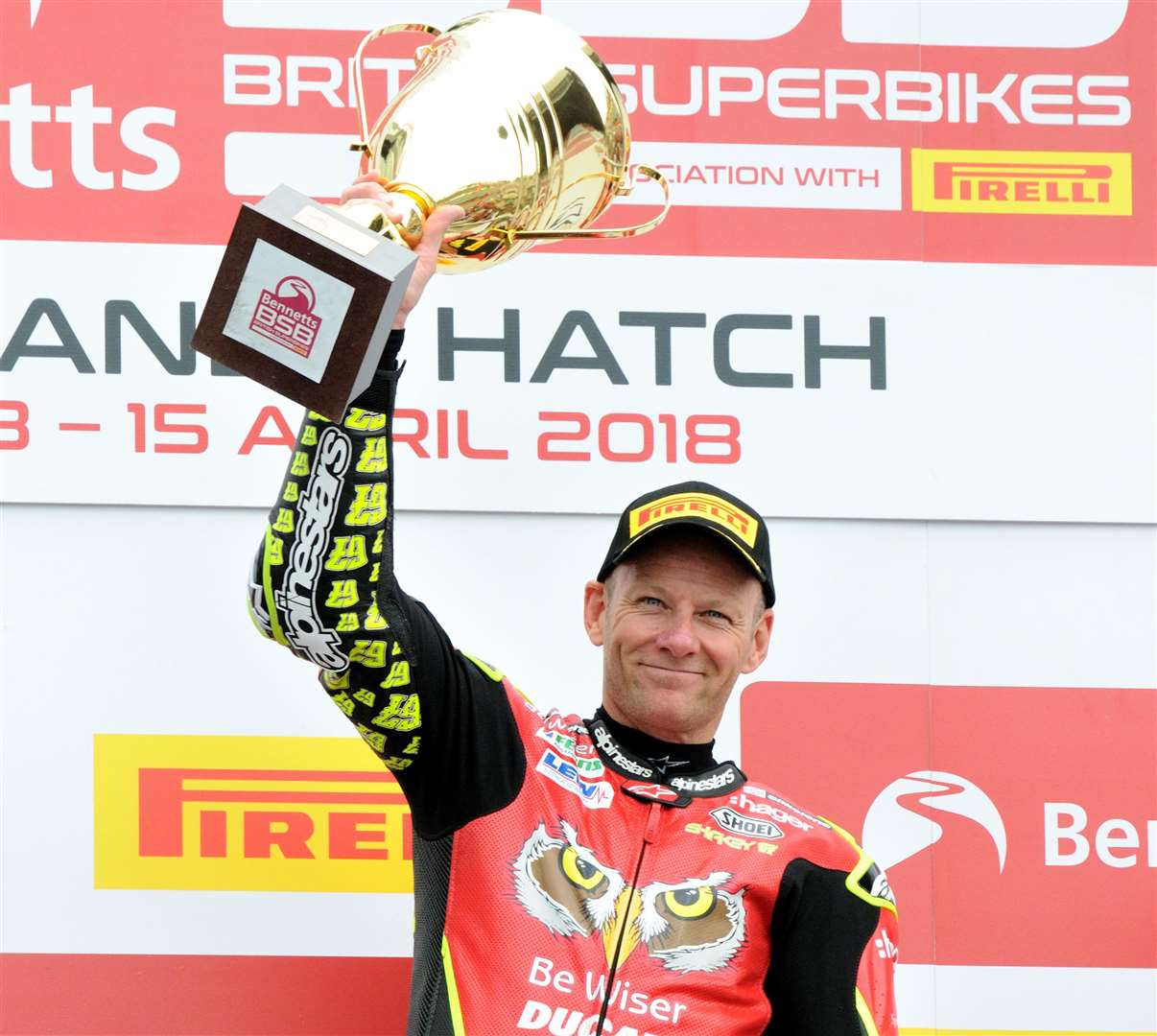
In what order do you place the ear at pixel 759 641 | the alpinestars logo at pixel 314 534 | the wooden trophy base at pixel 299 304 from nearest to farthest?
the wooden trophy base at pixel 299 304
the alpinestars logo at pixel 314 534
the ear at pixel 759 641

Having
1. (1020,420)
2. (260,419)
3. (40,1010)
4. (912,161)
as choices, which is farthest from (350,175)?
(40,1010)

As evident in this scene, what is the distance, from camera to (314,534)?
1.35 metres

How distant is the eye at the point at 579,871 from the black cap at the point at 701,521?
310mm

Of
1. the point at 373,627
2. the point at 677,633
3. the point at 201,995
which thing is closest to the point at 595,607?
the point at 677,633

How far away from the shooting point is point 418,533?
6.94 ft

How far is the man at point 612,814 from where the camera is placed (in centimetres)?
140

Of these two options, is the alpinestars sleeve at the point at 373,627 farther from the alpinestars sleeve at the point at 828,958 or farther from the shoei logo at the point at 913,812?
the shoei logo at the point at 913,812

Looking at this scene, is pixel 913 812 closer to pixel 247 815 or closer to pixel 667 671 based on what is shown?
pixel 667 671

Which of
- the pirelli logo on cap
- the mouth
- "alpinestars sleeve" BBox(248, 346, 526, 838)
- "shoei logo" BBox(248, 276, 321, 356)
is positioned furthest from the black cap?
"shoei logo" BBox(248, 276, 321, 356)

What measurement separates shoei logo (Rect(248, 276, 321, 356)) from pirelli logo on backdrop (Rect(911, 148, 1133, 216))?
1185mm

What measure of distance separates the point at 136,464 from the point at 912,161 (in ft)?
3.66

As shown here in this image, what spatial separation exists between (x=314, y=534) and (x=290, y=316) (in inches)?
7.9

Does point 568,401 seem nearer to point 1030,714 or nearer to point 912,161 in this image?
point 912,161

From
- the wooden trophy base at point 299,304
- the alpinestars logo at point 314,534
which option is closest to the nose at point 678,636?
the alpinestars logo at point 314,534
